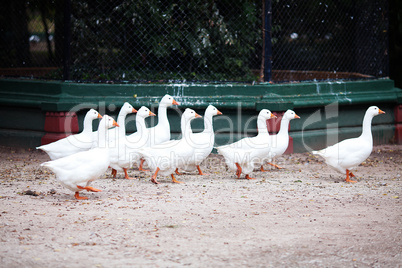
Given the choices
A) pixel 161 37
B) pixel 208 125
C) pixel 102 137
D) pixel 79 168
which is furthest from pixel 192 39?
pixel 79 168

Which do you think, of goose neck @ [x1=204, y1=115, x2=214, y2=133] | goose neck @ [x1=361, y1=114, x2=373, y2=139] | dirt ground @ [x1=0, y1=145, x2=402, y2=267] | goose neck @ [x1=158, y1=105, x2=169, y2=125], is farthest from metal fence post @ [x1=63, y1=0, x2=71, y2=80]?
goose neck @ [x1=361, y1=114, x2=373, y2=139]

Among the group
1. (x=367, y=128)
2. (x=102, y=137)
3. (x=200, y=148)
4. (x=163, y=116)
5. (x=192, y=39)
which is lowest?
(x=200, y=148)

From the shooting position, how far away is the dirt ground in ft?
15.8

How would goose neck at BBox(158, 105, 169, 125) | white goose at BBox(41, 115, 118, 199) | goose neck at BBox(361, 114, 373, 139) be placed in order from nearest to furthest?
white goose at BBox(41, 115, 118, 199), goose neck at BBox(361, 114, 373, 139), goose neck at BBox(158, 105, 169, 125)

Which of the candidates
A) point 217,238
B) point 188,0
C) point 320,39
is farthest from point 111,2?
point 217,238

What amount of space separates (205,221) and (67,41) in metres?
5.92

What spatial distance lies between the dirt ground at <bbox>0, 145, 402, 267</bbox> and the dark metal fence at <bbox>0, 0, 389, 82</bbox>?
3272mm

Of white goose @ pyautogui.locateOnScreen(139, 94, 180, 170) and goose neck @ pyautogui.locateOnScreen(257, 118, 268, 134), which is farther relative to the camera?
white goose @ pyautogui.locateOnScreen(139, 94, 180, 170)

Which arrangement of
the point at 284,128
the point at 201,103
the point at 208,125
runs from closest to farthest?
the point at 208,125 < the point at 284,128 < the point at 201,103

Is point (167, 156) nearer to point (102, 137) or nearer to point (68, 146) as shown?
point (102, 137)

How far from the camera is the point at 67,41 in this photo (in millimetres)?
10508

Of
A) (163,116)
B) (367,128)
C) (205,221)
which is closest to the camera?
(205,221)

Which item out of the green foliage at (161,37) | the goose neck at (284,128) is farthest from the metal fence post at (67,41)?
the goose neck at (284,128)

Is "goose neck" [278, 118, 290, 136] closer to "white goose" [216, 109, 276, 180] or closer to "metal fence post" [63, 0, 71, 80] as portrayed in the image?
"white goose" [216, 109, 276, 180]
